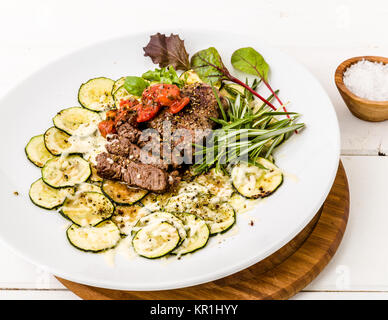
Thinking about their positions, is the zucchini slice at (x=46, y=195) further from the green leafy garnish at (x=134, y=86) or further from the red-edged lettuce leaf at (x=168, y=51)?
the red-edged lettuce leaf at (x=168, y=51)

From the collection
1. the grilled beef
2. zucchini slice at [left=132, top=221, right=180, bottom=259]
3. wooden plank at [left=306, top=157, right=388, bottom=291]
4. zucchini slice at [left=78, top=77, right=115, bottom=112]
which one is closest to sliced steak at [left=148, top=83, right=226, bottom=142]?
the grilled beef

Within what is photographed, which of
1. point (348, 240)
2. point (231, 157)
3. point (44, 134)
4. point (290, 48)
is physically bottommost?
point (348, 240)

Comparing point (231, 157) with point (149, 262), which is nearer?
point (149, 262)

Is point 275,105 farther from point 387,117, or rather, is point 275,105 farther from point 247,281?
point 247,281

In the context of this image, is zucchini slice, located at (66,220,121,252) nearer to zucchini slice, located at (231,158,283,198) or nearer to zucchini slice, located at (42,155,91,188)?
zucchini slice, located at (42,155,91,188)

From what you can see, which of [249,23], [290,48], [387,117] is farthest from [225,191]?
[249,23]

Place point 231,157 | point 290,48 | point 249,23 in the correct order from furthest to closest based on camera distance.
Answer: point 249,23
point 290,48
point 231,157

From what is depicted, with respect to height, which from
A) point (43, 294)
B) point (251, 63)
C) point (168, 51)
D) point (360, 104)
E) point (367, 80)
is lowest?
point (43, 294)

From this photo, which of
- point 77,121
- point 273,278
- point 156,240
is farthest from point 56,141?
point 273,278

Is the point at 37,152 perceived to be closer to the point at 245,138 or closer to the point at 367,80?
the point at 245,138
